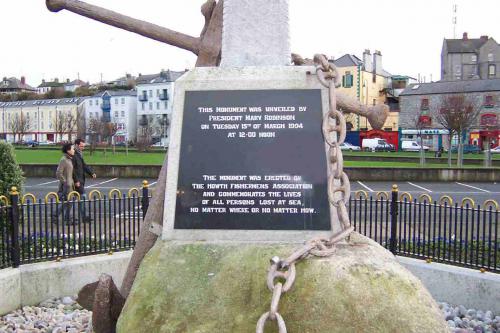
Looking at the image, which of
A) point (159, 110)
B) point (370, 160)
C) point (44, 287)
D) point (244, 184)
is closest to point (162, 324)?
point (244, 184)

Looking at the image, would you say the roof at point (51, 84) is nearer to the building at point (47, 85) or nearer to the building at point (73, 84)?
the building at point (47, 85)

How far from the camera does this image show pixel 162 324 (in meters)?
2.97

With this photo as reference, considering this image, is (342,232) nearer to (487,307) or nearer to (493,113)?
(487,307)

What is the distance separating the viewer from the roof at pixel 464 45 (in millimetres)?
83000

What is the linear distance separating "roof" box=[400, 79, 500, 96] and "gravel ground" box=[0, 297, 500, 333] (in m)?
59.9

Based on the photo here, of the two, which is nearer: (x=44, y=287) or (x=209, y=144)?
(x=209, y=144)

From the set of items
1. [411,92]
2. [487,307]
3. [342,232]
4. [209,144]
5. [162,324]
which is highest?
[411,92]

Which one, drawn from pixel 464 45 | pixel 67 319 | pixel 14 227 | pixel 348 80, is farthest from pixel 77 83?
pixel 67 319

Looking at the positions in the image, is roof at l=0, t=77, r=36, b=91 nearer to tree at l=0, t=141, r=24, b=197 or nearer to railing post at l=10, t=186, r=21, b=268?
tree at l=0, t=141, r=24, b=197

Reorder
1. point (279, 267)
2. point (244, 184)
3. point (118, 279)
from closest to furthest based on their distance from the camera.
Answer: point (279, 267) → point (244, 184) → point (118, 279)

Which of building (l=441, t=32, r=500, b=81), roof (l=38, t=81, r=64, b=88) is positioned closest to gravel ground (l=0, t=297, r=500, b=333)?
building (l=441, t=32, r=500, b=81)

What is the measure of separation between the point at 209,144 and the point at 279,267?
3.89 feet

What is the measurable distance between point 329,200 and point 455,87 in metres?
66.4

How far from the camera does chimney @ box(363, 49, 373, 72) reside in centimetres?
7138
